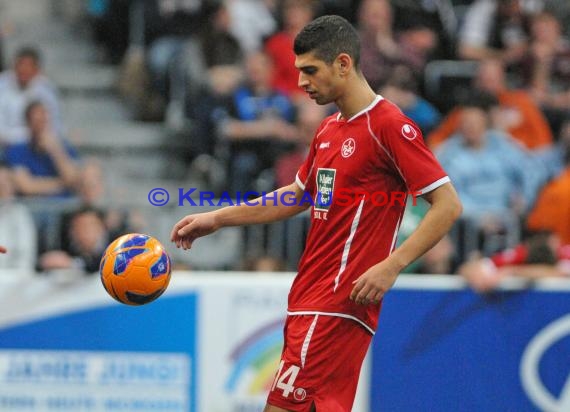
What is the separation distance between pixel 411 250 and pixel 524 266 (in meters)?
3.94

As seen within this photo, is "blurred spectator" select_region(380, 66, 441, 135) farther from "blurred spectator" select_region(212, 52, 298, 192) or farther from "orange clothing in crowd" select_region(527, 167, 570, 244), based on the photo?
"orange clothing in crowd" select_region(527, 167, 570, 244)

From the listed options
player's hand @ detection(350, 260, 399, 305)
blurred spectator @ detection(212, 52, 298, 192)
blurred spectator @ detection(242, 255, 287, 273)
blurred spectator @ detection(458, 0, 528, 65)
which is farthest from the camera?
blurred spectator @ detection(458, 0, 528, 65)

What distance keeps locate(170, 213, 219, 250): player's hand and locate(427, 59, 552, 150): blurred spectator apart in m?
5.88

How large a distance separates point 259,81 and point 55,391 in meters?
4.20

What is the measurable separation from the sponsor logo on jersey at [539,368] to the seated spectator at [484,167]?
2.02 meters

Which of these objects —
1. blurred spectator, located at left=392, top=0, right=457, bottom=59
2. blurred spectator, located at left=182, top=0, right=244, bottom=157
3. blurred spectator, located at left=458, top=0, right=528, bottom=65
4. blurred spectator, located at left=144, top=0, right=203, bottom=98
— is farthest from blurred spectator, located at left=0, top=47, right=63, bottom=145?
blurred spectator, located at left=458, top=0, right=528, bottom=65

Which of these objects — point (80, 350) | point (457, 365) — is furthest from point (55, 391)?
point (457, 365)

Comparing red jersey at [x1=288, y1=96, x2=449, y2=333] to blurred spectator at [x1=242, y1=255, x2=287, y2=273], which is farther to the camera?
blurred spectator at [x1=242, y1=255, x2=287, y2=273]

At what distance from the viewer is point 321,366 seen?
624 cm

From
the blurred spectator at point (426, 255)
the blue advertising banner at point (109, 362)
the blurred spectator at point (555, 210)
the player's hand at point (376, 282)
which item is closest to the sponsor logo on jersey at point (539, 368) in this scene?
the blurred spectator at point (426, 255)

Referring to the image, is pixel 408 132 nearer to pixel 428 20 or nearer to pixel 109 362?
pixel 109 362

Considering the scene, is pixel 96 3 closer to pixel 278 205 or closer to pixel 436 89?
pixel 436 89

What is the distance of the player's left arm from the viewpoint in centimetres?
580

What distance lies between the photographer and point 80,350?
9641 mm
